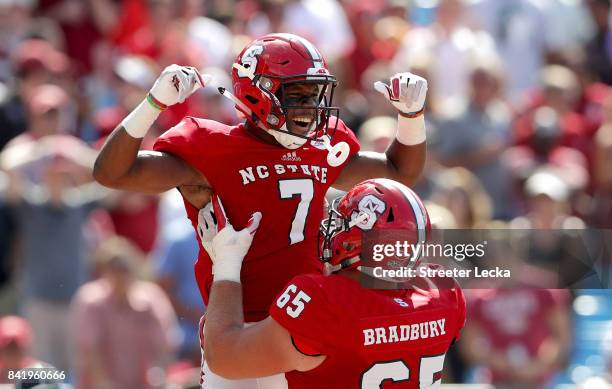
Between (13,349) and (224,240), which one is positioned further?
(13,349)

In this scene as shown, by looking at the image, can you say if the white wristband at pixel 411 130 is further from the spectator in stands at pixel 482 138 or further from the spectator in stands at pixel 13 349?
the spectator in stands at pixel 482 138

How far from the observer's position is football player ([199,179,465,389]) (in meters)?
4.44

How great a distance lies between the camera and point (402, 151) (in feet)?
18.3

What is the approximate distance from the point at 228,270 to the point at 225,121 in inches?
193

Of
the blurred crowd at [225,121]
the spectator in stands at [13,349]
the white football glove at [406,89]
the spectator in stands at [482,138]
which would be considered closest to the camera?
the white football glove at [406,89]

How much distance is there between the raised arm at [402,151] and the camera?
5.33 m

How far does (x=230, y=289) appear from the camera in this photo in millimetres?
4652

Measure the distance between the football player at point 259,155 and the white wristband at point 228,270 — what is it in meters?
0.38

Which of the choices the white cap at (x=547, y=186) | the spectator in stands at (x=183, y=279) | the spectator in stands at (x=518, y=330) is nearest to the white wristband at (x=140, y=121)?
the spectator in stands at (x=518, y=330)

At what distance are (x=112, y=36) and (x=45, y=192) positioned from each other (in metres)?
2.82

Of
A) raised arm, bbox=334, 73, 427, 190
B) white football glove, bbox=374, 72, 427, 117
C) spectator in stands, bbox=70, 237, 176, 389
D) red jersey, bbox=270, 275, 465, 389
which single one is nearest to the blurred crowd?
spectator in stands, bbox=70, 237, 176, 389

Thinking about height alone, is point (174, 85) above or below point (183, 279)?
above

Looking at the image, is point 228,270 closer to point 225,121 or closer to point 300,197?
point 300,197

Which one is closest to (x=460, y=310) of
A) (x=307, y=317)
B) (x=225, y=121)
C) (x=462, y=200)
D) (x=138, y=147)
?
(x=307, y=317)
